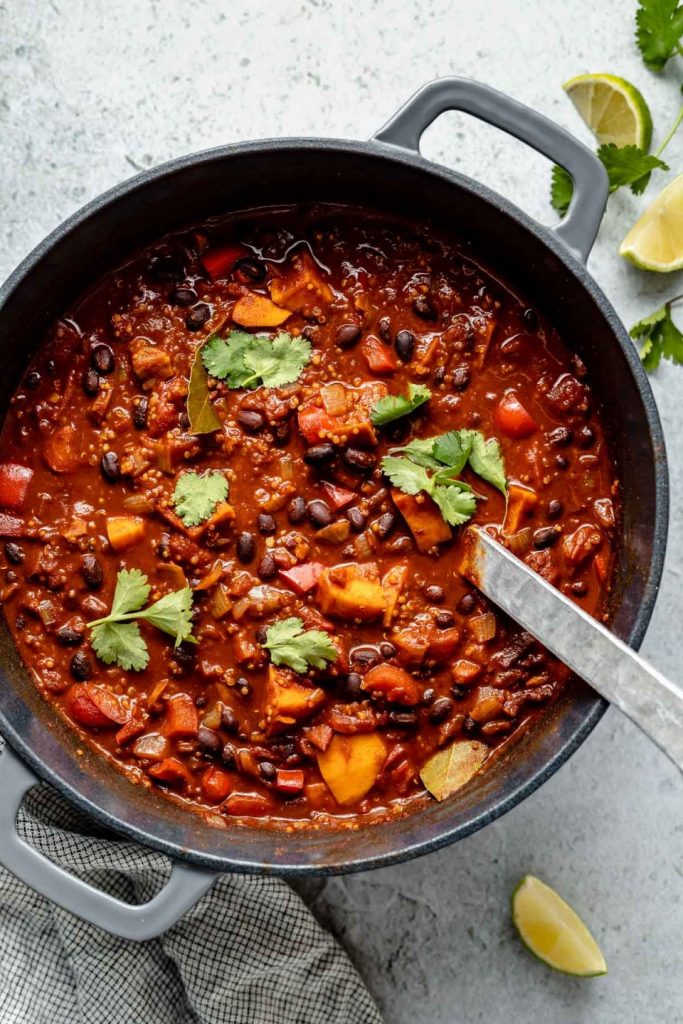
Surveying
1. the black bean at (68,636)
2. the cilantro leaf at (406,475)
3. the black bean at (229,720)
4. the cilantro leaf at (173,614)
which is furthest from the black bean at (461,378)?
the black bean at (68,636)

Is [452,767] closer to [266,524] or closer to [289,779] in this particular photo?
[289,779]

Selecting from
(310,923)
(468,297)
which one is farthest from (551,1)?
(310,923)

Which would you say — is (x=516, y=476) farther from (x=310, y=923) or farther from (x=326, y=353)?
(x=310, y=923)

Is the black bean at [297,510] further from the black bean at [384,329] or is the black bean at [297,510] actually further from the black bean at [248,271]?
the black bean at [248,271]

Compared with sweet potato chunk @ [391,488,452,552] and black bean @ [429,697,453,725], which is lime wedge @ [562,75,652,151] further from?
black bean @ [429,697,453,725]

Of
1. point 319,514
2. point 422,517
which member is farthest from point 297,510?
point 422,517

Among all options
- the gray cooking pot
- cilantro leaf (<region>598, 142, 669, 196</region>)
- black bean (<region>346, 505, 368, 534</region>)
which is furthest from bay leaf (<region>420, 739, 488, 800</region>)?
cilantro leaf (<region>598, 142, 669, 196</region>)
